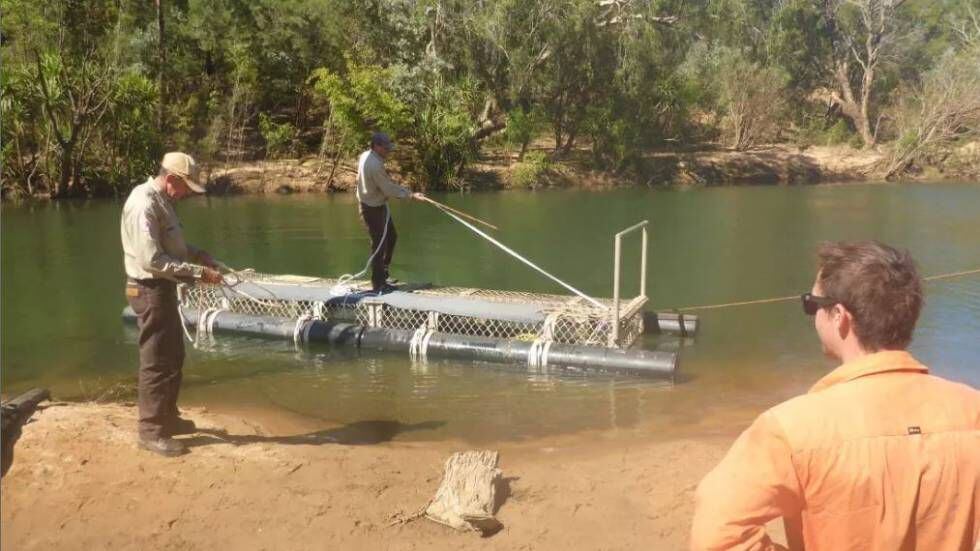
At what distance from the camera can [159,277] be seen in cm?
548

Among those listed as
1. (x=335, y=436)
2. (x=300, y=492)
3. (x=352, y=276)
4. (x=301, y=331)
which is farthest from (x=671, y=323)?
(x=300, y=492)

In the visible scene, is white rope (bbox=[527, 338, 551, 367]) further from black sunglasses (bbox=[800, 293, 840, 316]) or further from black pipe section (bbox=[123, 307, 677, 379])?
black sunglasses (bbox=[800, 293, 840, 316])

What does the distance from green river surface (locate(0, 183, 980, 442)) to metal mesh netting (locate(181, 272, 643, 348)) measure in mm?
575

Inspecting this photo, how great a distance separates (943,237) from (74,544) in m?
19.1

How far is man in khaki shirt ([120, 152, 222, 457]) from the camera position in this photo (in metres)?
5.34

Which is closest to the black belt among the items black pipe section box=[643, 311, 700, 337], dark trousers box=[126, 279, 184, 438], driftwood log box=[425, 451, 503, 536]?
dark trousers box=[126, 279, 184, 438]

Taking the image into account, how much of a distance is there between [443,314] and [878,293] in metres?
7.82

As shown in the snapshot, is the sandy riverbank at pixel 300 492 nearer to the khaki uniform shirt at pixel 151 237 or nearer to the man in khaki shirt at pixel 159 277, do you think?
the man in khaki shirt at pixel 159 277

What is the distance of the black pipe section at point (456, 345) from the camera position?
8.38 meters

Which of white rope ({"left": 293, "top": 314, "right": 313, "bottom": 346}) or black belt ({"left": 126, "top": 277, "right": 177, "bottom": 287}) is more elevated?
black belt ({"left": 126, "top": 277, "right": 177, "bottom": 287})

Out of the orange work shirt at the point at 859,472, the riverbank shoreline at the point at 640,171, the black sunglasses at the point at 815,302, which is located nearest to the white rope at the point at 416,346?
the black sunglasses at the point at 815,302

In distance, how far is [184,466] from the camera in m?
5.42

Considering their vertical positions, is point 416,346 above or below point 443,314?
below

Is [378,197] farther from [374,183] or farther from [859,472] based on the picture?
[859,472]
